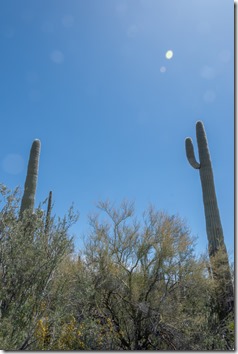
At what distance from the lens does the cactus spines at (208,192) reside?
800cm

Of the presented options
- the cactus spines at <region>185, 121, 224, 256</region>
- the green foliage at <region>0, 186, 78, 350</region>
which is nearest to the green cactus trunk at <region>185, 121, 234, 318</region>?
the cactus spines at <region>185, 121, 224, 256</region>

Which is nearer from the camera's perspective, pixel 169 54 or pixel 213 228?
pixel 169 54

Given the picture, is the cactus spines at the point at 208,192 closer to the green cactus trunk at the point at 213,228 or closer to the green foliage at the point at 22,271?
the green cactus trunk at the point at 213,228

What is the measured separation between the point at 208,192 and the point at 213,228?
1000 millimetres

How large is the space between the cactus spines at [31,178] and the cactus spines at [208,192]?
15.3ft

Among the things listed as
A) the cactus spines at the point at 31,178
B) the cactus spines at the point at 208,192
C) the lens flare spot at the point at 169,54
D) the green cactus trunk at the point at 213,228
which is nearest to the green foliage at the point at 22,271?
the lens flare spot at the point at 169,54

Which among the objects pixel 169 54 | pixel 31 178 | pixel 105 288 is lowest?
pixel 105 288

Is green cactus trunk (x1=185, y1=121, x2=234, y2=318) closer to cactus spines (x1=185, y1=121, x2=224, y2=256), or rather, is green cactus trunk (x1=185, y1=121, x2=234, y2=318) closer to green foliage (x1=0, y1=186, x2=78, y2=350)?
cactus spines (x1=185, y1=121, x2=224, y2=256)

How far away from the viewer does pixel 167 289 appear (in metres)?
6.01

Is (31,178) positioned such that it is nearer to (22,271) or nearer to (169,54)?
(169,54)

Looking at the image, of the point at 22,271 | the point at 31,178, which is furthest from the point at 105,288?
the point at 31,178

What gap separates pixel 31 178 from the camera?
8.40m

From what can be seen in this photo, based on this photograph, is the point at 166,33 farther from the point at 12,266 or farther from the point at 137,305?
the point at 137,305

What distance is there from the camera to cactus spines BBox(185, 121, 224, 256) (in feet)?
26.2
